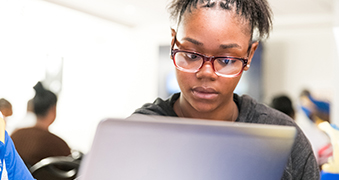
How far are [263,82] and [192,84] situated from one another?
509 centimetres

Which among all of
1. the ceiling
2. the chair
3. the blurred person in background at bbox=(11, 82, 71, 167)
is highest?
the ceiling

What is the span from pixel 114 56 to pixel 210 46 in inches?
206

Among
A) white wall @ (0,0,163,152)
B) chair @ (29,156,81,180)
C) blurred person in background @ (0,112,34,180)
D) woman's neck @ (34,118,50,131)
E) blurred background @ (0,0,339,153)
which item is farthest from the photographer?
blurred background @ (0,0,339,153)

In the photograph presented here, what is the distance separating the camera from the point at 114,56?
5.95m

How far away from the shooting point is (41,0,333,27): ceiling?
4824mm

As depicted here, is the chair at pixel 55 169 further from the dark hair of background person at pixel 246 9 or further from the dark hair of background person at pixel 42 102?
the dark hair of background person at pixel 246 9

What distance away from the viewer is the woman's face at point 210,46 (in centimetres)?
84

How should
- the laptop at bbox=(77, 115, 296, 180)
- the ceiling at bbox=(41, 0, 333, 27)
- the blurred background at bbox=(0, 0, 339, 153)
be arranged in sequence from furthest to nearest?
the ceiling at bbox=(41, 0, 333, 27) → the blurred background at bbox=(0, 0, 339, 153) → the laptop at bbox=(77, 115, 296, 180)

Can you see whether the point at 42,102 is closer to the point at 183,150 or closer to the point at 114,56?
the point at 183,150

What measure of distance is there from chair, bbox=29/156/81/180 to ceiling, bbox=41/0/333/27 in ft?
9.55

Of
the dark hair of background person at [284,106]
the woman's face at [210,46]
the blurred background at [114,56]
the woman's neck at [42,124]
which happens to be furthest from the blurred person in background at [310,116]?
the woman's neck at [42,124]

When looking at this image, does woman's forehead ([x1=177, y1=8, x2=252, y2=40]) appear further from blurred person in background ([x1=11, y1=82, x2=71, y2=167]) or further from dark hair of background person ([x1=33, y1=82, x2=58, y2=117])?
dark hair of background person ([x1=33, y1=82, x2=58, y2=117])

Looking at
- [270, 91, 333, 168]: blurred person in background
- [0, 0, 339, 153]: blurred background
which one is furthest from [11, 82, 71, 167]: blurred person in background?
[270, 91, 333, 168]: blurred person in background

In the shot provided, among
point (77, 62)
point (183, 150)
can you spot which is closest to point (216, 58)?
point (183, 150)
